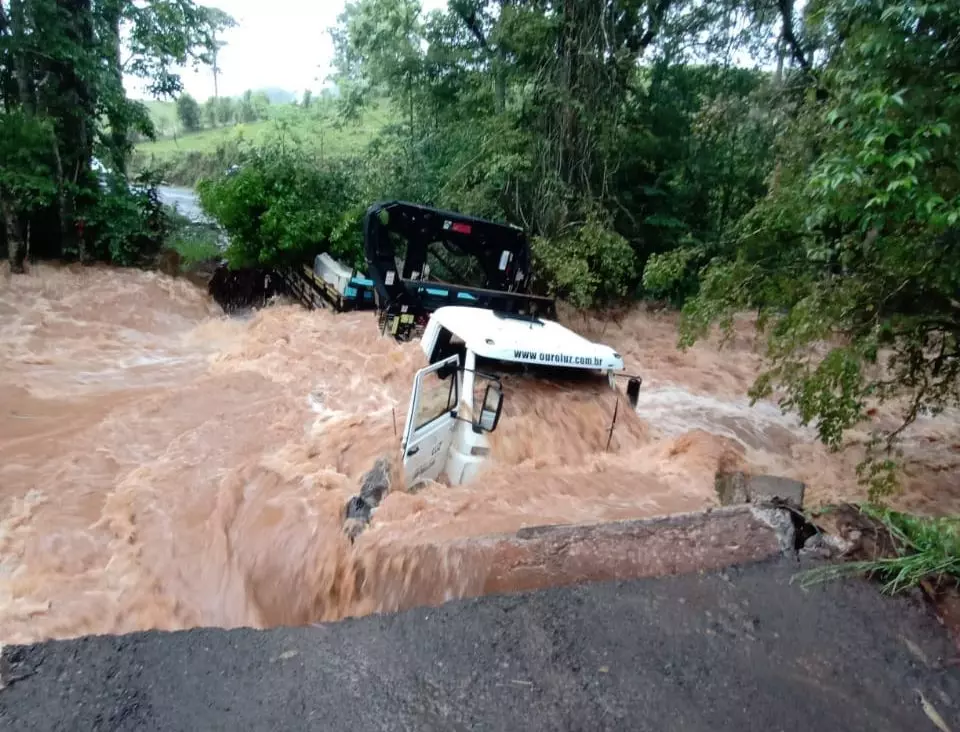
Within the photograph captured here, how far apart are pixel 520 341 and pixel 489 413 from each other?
0.91 meters

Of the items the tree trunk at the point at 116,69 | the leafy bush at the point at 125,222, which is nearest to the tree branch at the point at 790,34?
the tree trunk at the point at 116,69

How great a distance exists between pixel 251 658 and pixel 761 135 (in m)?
13.3

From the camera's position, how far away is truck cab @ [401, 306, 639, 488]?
208 inches

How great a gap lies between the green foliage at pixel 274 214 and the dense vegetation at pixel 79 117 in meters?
2.57

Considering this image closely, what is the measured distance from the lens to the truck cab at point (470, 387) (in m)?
5.28

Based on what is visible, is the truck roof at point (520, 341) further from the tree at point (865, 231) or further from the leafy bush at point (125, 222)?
the leafy bush at point (125, 222)

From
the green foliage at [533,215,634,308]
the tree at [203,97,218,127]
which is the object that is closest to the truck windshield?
the green foliage at [533,215,634,308]

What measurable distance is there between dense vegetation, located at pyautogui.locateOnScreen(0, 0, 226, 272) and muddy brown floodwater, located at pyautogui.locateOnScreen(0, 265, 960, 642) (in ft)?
13.2

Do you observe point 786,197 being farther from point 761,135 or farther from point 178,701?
point 761,135

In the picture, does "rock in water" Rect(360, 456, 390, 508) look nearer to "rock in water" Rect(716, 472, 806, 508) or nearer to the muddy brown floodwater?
the muddy brown floodwater

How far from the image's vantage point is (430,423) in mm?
5391

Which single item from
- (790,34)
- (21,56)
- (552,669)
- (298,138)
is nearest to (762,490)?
(552,669)

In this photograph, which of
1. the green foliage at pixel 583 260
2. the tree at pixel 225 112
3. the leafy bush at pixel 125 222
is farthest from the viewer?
the tree at pixel 225 112

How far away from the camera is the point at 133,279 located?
617 inches
